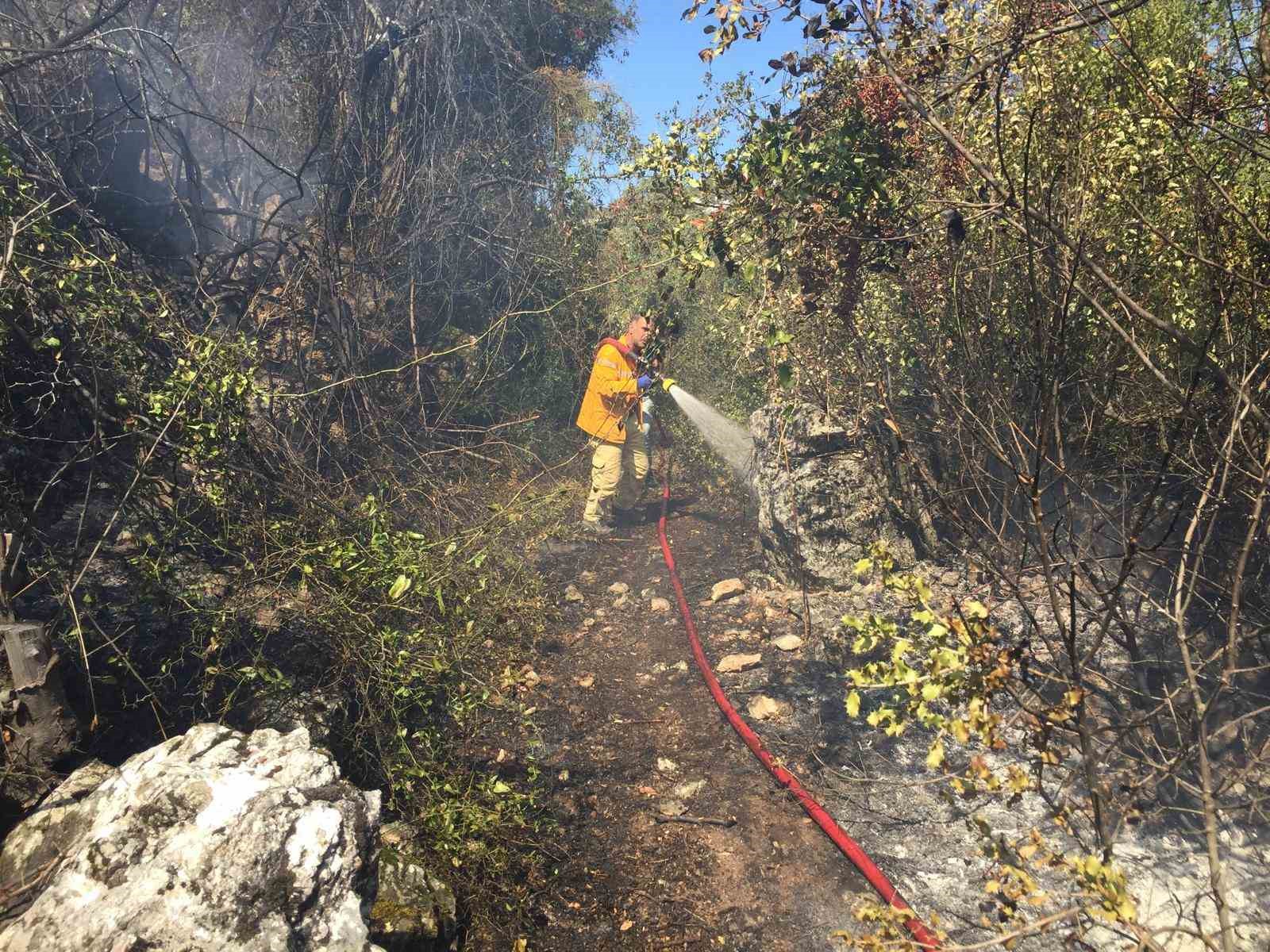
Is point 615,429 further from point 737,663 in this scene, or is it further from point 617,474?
point 737,663

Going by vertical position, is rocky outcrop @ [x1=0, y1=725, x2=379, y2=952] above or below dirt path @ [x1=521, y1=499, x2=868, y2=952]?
above

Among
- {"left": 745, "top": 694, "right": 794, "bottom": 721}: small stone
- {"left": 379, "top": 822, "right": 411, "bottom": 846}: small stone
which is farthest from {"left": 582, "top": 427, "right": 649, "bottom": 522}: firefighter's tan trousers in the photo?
{"left": 379, "top": 822, "right": 411, "bottom": 846}: small stone

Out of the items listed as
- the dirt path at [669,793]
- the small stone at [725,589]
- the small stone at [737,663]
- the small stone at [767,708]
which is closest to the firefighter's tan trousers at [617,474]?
the dirt path at [669,793]

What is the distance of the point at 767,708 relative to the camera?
4137mm

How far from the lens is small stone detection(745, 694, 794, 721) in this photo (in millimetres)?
4102

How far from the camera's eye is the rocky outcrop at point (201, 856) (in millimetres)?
2141

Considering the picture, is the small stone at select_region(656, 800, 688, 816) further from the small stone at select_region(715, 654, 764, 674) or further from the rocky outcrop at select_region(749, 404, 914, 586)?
the rocky outcrop at select_region(749, 404, 914, 586)

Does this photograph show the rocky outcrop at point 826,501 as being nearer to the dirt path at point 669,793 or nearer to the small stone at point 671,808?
the dirt path at point 669,793

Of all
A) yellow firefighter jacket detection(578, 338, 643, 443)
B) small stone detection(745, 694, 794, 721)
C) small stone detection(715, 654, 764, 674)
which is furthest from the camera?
yellow firefighter jacket detection(578, 338, 643, 443)

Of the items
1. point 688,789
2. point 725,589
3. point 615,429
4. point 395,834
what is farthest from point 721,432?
point 395,834

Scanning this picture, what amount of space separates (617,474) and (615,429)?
17.4 inches

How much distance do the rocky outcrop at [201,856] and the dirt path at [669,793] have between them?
3.15ft

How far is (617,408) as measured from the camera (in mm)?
6840

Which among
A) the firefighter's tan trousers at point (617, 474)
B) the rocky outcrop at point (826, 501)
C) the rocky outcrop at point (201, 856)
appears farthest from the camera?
the firefighter's tan trousers at point (617, 474)
